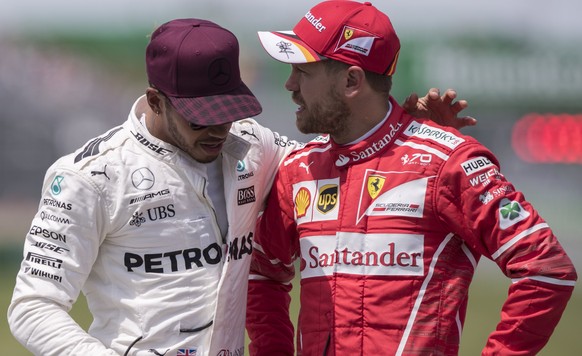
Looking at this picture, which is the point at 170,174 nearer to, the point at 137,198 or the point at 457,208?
the point at 137,198

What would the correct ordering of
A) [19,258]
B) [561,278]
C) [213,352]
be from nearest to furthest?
[561,278]
[213,352]
[19,258]

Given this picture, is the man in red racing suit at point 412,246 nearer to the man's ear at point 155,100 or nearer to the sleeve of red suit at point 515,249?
the sleeve of red suit at point 515,249

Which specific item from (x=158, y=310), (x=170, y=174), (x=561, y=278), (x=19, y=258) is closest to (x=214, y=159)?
(x=170, y=174)

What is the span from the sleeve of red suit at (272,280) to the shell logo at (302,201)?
4.0 inches

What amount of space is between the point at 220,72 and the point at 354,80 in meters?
0.48

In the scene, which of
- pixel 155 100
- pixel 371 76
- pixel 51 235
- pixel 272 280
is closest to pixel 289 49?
pixel 371 76

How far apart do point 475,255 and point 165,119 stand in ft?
3.75

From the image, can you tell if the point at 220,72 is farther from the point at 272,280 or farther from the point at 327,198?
the point at 272,280

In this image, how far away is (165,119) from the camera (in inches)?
139

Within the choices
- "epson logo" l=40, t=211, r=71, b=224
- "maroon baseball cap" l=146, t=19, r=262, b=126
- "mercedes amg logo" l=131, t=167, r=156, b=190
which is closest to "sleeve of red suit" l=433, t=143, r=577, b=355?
"maroon baseball cap" l=146, t=19, r=262, b=126

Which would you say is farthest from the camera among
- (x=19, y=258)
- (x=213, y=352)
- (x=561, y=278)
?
(x=19, y=258)

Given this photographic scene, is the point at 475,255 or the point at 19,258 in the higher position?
the point at 475,255

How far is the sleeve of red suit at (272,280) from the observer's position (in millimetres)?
3814

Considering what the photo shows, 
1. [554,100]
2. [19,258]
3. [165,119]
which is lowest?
[19,258]
